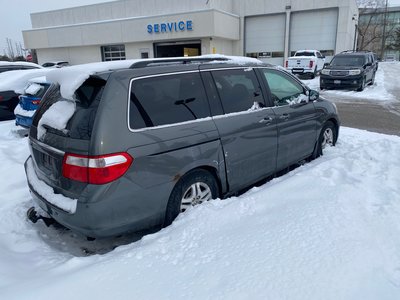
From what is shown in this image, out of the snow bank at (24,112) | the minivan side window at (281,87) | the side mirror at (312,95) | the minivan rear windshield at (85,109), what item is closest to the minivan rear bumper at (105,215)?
the minivan rear windshield at (85,109)

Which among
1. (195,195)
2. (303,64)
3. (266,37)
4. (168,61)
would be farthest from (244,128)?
(266,37)

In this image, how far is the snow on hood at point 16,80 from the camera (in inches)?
355

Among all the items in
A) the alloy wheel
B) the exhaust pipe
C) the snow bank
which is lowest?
the exhaust pipe

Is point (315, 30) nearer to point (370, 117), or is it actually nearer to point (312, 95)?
point (370, 117)

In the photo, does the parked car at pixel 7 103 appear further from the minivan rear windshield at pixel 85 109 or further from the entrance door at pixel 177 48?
the entrance door at pixel 177 48

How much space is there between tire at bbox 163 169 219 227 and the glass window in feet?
115

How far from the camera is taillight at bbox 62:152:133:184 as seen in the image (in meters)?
2.84

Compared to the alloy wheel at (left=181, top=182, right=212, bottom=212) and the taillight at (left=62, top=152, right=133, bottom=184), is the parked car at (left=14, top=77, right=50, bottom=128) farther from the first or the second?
the alloy wheel at (left=181, top=182, right=212, bottom=212)

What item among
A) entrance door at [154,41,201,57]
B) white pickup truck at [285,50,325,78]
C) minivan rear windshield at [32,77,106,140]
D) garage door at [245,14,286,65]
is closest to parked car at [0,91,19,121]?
minivan rear windshield at [32,77,106,140]

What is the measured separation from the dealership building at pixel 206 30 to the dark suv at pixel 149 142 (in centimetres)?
2760

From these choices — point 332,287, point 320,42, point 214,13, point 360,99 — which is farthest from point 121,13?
point 332,287

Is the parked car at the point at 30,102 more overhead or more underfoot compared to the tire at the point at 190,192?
more overhead

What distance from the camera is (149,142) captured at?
309 cm

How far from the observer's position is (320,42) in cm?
3189
